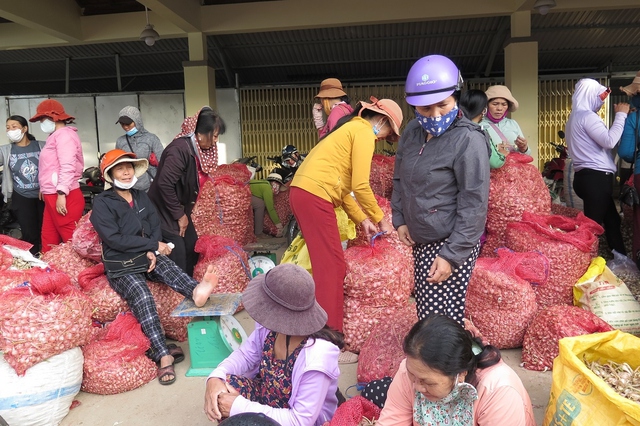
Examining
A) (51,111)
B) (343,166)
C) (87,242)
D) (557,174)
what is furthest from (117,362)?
(557,174)

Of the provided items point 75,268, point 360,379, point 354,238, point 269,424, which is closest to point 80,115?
point 75,268

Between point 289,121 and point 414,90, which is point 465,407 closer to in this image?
point 414,90

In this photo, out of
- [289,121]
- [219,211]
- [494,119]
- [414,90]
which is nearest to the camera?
[414,90]

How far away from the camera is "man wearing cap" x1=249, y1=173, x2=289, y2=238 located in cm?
667

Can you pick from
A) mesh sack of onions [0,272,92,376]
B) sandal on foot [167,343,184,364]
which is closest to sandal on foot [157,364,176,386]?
sandal on foot [167,343,184,364]

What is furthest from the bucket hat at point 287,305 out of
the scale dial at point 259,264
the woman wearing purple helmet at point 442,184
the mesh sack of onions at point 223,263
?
the scale dial at point 259,264

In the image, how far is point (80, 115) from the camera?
922cm

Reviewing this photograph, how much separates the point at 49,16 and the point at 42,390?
619cm

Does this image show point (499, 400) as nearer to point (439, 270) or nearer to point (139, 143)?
point (439, 270)

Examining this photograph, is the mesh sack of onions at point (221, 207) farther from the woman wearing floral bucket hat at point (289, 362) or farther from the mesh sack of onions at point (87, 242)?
the woman wearing floral bucket hat at point (289, 362)

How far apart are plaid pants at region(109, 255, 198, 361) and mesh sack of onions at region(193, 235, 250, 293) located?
0.53 metres

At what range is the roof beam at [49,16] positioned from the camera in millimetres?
6246

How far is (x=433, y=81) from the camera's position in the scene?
2.08 metres

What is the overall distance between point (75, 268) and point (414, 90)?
2.79m
